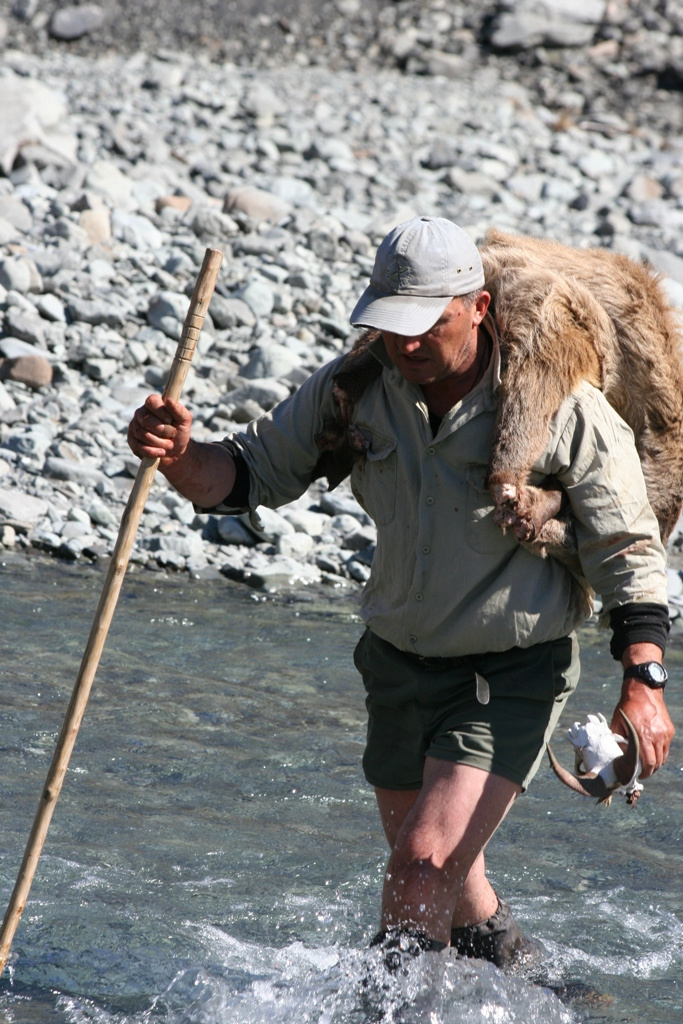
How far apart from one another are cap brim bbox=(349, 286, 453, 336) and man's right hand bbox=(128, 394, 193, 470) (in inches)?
20.3

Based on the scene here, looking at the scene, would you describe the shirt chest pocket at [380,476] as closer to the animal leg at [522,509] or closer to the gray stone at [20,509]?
the animal leg at [522,509]

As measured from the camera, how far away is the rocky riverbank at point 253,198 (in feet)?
26.7

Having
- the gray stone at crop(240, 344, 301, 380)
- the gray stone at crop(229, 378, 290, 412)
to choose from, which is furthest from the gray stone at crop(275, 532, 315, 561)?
the gray stone at crop(240, 344, 301, 380)

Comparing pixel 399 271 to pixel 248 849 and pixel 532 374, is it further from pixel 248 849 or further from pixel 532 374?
pixel 248 849

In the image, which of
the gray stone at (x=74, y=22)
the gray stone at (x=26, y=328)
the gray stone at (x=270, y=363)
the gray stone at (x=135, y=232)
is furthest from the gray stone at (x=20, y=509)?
the gray stone at (x=74, y=22)

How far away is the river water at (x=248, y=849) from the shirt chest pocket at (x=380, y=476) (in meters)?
1.11

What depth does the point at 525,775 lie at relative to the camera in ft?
10.8

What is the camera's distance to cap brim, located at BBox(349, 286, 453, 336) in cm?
304

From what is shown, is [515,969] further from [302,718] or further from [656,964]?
[302,718]

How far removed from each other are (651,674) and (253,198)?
969 centimetres

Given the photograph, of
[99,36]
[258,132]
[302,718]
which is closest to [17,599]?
[302,718]

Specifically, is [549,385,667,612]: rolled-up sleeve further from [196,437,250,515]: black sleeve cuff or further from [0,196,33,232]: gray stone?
[0,196,33,232]: gray stone

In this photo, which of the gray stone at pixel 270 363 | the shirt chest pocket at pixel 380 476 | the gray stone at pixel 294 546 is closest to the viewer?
the shirt chest pocket at pixel 380 476

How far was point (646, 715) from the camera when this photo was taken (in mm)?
3049
